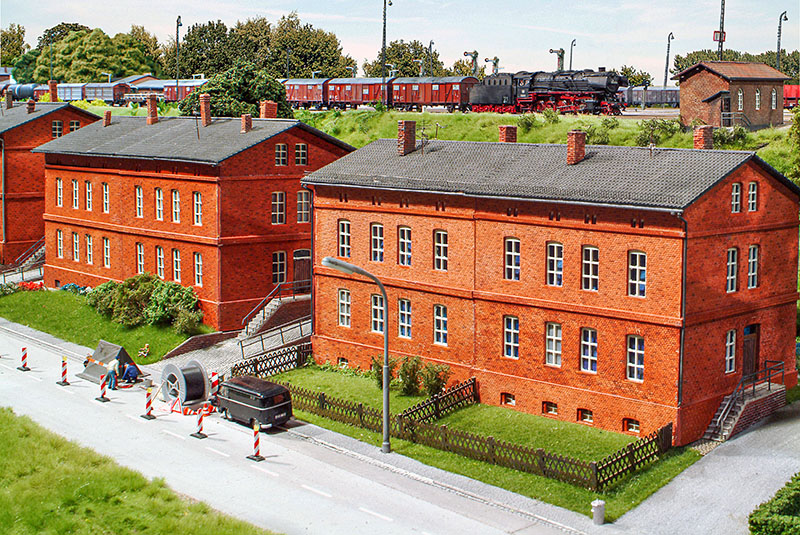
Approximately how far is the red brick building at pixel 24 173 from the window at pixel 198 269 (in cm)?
2142

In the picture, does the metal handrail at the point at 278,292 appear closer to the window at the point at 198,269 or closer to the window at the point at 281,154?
the window at the point at 198,269

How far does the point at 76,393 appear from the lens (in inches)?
1591

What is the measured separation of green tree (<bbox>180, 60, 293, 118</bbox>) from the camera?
79688 mm

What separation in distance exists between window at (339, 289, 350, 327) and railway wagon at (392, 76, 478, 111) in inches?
1993

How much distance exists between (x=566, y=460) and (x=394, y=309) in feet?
42.2

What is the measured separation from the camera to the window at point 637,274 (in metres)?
33.2

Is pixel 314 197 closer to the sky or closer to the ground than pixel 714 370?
closer to the sky

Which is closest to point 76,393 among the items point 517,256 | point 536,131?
point 517,256

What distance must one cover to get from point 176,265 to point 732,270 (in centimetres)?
2793

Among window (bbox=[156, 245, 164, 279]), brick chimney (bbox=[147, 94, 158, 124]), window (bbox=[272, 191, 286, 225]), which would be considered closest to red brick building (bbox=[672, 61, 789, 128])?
window (bbox=[272, 191, 286, 225])

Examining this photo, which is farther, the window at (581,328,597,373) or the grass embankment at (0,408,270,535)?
the window at (581,328,597,373)

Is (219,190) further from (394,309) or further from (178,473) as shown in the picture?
(178,473)

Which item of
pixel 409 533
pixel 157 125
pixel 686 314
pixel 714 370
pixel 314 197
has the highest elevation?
pixel 157 125

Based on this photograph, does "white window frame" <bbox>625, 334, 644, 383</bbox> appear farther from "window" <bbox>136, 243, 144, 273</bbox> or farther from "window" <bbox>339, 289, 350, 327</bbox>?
"window" <bbox>136, 243, 144, 273</bbox>
